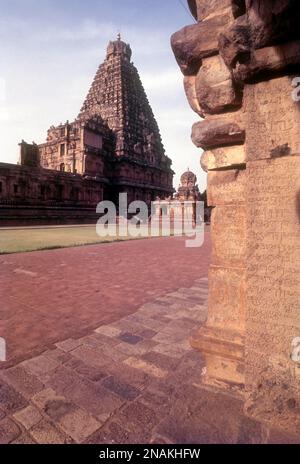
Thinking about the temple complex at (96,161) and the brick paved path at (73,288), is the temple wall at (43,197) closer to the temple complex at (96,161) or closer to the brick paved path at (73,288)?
the temple complex at (96,161)

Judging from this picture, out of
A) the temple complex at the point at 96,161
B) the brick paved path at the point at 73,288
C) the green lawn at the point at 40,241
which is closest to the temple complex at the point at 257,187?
the brick paved path at the point at 73,288

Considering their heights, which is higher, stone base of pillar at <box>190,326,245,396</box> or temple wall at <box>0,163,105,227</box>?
temple wall at <box>0,163,105,227</box>

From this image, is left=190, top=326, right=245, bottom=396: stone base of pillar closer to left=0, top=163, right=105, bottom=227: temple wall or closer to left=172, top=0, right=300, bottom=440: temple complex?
left=172, top=0, right=300, bottom=440: temple complex

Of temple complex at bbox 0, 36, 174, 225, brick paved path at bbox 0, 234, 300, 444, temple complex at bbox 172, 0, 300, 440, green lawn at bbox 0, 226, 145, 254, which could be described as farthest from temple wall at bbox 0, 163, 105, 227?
temple complex at bbox 172, 0, 300, 440

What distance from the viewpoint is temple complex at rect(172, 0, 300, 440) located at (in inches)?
70.3

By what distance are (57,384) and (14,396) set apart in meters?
0.34

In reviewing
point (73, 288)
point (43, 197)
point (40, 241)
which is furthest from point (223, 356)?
point (43, 197)

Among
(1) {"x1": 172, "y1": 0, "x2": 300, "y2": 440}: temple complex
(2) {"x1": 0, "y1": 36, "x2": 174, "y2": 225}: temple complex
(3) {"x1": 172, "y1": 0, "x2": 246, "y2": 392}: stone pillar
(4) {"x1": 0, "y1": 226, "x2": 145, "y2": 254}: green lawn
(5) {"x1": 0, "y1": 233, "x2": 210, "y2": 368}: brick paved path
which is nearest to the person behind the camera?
(1) {"x1": 172, "y1": 0, "x2": 300, "y2": 440}: temple complex

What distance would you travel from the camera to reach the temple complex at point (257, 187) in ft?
5.86

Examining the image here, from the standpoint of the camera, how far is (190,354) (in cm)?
291

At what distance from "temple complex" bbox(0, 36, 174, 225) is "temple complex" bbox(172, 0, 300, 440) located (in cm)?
2774
